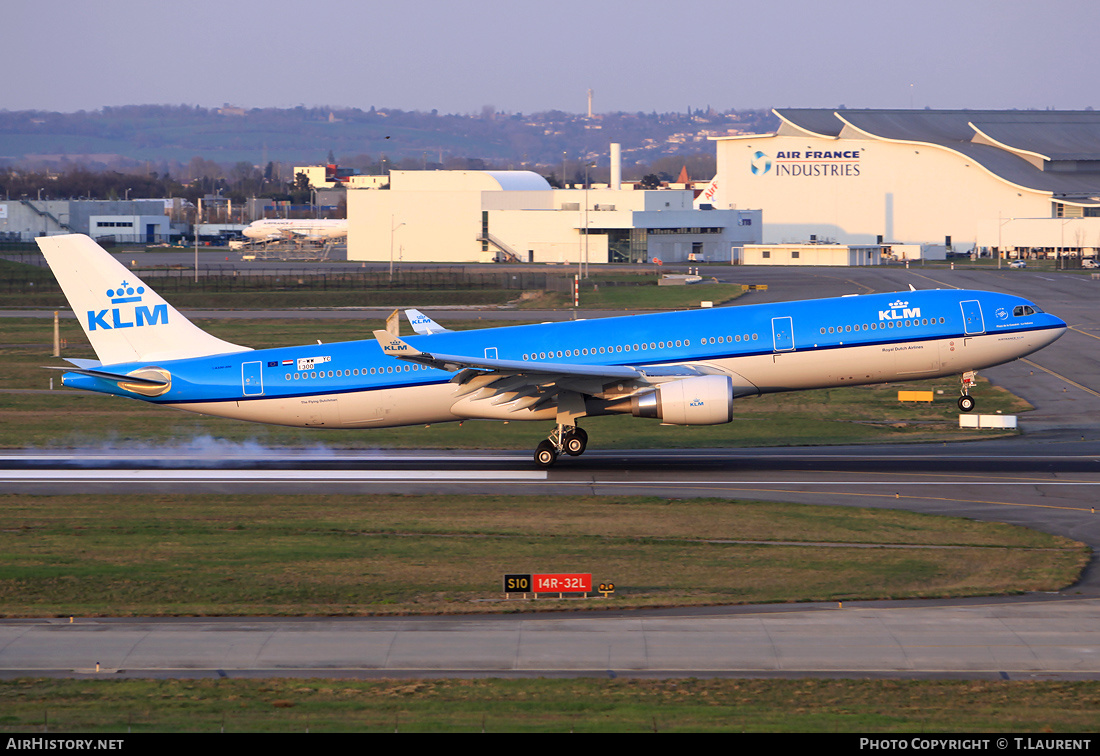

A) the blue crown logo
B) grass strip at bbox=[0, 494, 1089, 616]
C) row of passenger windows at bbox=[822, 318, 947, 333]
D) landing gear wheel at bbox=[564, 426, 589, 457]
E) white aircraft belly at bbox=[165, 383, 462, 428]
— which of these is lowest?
grass strip at bbox=[0, 494, 1089, 616]

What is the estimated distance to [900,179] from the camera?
181250mm

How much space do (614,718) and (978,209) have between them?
17661cm

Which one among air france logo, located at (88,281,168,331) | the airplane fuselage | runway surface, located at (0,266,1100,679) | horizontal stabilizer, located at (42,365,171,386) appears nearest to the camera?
runway surface, located at (0,266,1100,679)

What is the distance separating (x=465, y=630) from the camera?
21812mm

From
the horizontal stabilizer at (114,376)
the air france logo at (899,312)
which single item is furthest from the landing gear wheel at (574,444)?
the horizontal stabilizer at (114,376)

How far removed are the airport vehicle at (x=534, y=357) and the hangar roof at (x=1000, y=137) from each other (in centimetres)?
15036

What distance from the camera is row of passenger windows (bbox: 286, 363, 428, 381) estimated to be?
39.4 m

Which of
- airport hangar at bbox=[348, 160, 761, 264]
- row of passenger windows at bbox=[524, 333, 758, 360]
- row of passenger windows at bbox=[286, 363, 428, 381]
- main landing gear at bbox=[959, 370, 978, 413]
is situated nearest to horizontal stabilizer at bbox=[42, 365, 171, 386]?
row of passenger windows at bbox=[286, 363, 428, 381]

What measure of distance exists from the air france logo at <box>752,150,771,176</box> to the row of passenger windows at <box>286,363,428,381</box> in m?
156

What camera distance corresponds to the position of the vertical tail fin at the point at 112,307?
127 feet

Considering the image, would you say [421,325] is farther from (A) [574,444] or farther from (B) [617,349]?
(B) [617,349]

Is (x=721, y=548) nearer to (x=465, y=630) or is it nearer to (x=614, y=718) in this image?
(x=465, y=630)

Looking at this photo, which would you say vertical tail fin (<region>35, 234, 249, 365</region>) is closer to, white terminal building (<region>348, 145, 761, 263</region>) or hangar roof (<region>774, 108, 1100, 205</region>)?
white terminal building (<region>348, 145, 761, 263</region>)

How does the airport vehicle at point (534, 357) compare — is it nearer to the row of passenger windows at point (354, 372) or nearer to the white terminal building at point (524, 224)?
the row of passenger windows at point (354, 372)
